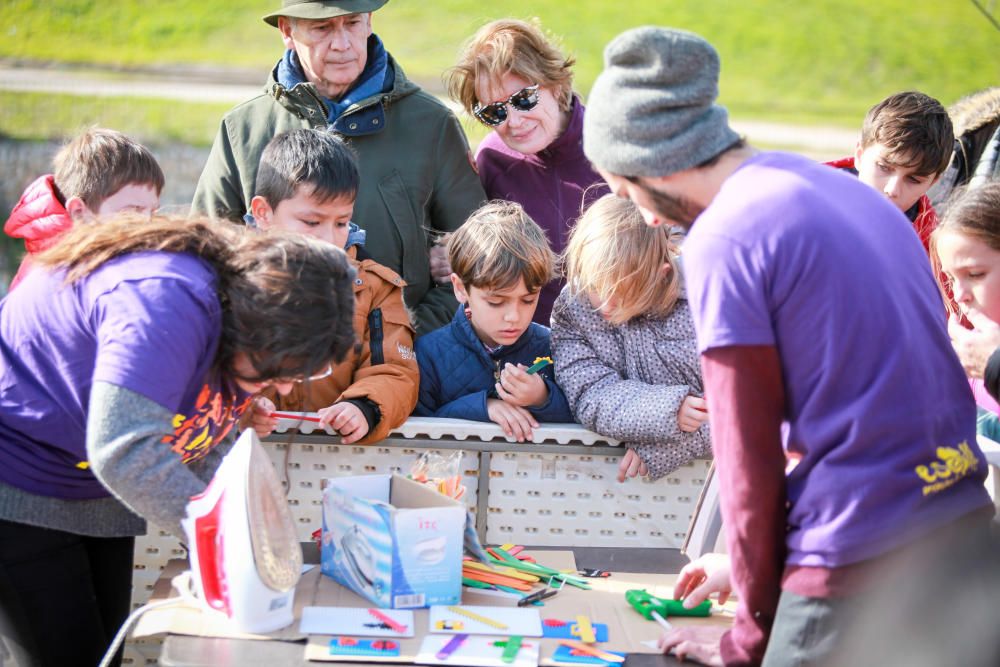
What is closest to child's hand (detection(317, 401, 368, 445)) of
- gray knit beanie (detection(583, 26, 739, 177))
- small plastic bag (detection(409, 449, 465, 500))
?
small plastic bag (detection(409, 449, 465, 500))

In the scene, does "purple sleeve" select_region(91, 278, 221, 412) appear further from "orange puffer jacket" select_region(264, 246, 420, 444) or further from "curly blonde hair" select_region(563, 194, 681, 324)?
"curly blonde hair" select_region(563, 194, 681, 324)

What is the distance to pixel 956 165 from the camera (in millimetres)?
4145

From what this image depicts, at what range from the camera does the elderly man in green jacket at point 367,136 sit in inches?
130

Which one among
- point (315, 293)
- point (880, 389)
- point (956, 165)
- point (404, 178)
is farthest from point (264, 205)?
point (956, 165)

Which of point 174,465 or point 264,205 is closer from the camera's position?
point 174,465

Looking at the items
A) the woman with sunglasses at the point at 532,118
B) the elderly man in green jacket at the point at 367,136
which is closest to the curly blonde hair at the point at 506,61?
the woman with sunglasses at the point at 532,118

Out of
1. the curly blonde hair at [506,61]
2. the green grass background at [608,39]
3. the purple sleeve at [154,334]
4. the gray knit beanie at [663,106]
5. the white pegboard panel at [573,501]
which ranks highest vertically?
the gray knit beanie at [663,106]

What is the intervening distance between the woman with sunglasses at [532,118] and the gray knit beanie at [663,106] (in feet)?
5.37

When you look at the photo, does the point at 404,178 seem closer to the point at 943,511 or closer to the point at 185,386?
the point at 185,386

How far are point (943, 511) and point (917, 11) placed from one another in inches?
873

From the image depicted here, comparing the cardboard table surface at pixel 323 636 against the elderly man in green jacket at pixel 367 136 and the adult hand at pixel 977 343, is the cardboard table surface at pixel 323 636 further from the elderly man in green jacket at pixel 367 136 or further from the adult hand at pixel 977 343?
the elderly man in green jacket at pixel 367 136

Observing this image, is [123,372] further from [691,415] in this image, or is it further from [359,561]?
[691,415]

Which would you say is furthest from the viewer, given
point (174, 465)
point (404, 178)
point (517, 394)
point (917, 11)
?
point (917, 11)

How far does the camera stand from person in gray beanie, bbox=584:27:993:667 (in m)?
1.56
